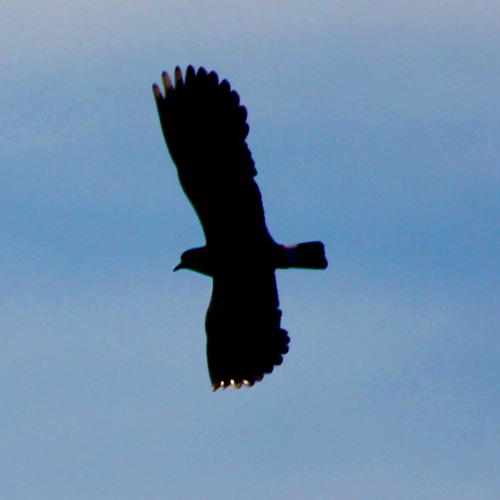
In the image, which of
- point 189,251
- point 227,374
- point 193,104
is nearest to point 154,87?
point 193,104

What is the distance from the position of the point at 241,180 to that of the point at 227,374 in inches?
101

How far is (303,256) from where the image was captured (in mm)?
20141

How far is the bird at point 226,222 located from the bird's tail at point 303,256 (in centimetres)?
1

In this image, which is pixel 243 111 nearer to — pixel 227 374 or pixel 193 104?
pixel 193 104

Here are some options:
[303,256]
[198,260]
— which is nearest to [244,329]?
[198,260]

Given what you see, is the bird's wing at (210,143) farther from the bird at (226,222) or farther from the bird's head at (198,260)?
the bird's head at (198,260)

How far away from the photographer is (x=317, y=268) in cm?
2025

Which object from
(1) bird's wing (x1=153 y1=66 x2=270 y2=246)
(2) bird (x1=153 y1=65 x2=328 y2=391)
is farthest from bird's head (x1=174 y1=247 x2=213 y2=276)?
(1) bird's wing (x1=153 y1=66 x2=270 y2=246)

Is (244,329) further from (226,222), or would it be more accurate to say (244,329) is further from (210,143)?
(210,143)

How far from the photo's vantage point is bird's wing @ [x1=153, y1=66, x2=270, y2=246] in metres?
19.6

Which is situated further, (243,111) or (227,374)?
(227,374)

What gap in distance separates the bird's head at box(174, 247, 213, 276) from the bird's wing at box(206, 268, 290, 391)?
0.25 m

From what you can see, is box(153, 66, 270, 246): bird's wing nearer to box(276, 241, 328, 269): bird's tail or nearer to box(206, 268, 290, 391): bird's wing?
box(276, 241, 328, 269): bird's tail

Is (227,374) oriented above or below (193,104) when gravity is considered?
below
